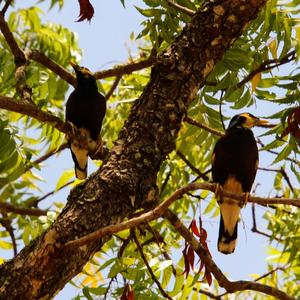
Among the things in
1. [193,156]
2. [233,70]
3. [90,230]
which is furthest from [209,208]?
[90,230]

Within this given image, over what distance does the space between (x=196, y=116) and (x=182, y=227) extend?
3.65 ft

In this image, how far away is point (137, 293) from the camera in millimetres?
2693

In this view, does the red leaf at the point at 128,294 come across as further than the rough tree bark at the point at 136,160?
Yes

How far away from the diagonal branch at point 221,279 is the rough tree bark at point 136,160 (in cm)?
23

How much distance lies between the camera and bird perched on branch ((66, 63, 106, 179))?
13.9ft

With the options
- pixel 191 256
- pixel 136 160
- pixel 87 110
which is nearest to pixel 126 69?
pixel 87 110

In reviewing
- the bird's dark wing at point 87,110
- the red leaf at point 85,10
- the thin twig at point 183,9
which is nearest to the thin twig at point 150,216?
the red leaf at point 85,10

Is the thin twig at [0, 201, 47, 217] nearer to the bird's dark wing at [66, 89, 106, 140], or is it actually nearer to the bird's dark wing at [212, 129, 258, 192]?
the bird's dark wing at [66, 89, 106, 140]

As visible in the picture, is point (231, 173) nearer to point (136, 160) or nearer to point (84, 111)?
point (84, 111)

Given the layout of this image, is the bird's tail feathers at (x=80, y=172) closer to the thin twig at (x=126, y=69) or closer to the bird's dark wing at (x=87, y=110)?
the bird's dark wing at (x=87, y=110)

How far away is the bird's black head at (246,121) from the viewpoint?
412 centimetres

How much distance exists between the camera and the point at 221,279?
2.42 metres

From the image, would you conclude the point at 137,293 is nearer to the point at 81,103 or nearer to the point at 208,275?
the point at 208,275

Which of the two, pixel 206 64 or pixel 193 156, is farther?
pixel 193 156
